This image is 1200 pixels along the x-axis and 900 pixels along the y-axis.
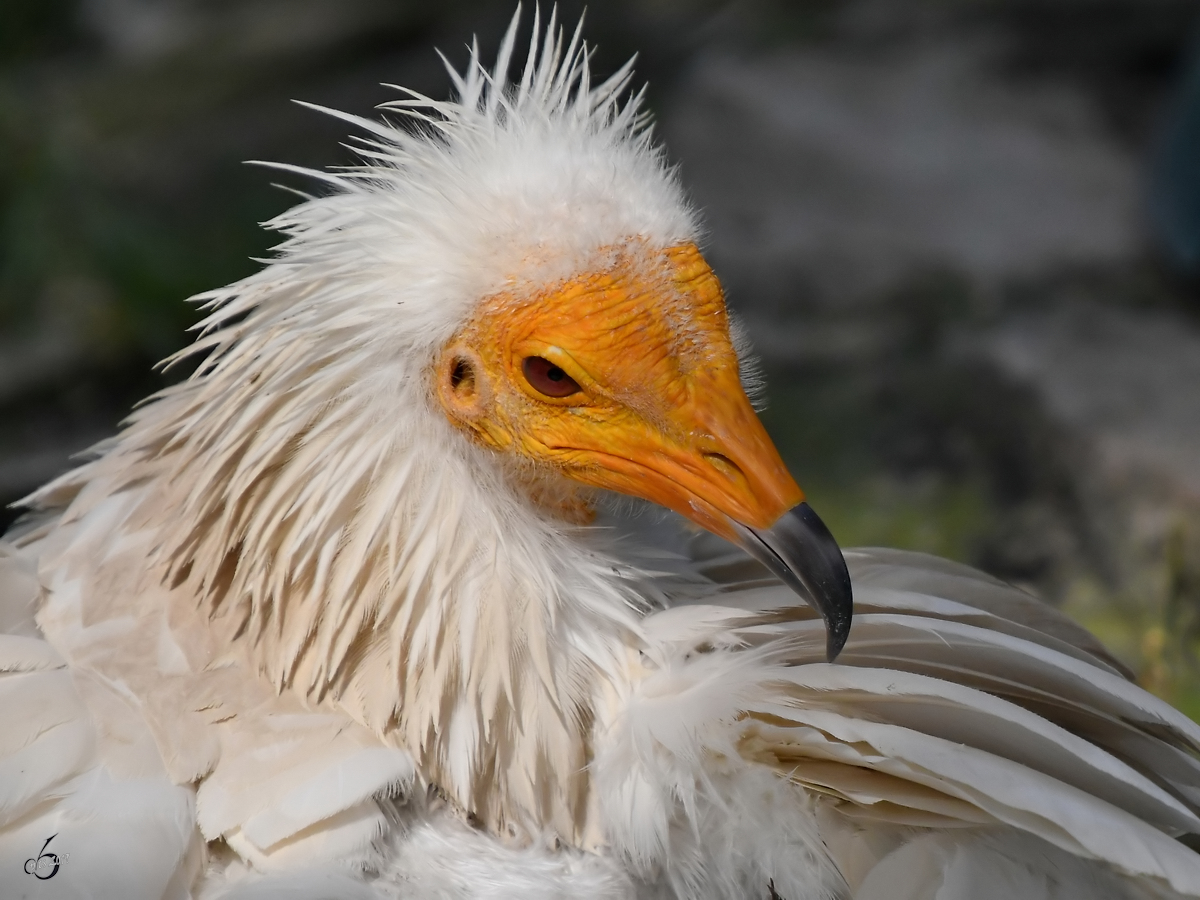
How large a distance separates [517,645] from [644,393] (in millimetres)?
487

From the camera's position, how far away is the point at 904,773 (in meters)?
2.07

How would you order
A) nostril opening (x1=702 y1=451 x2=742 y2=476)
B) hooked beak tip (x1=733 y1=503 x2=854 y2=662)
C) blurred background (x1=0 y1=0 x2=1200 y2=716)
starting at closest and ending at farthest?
hooked beak tip (x1=733 y1=503 x2=854 y2=662), nostril opening (x1=702 y1=451 x2=742 y2=476), blurred background (x1=0 y1=0 x2=1200 y2=716)

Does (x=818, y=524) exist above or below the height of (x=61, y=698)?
above

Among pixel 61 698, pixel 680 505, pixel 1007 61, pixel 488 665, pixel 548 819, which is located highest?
pixel 1007 61

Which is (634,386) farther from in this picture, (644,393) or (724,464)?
(724,464)

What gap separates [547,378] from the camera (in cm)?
215

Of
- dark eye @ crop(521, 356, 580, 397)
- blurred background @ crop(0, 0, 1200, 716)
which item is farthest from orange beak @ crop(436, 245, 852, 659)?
blurred background @ crop(0, 0, 1200, 716)

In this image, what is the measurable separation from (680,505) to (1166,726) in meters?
1.00

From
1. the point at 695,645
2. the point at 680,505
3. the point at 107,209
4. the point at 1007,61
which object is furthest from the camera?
the point at 1007,61

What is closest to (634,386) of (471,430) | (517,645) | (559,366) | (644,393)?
(644,393)

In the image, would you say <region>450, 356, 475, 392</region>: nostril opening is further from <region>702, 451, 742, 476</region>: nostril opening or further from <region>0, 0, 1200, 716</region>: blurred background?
<region>0, 0, 1200, 716</region>: blurred background

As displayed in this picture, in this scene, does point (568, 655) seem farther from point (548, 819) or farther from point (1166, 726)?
point (1166, 726)

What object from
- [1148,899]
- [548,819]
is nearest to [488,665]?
[548,819]

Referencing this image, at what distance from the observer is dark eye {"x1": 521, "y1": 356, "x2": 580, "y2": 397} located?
214cm
